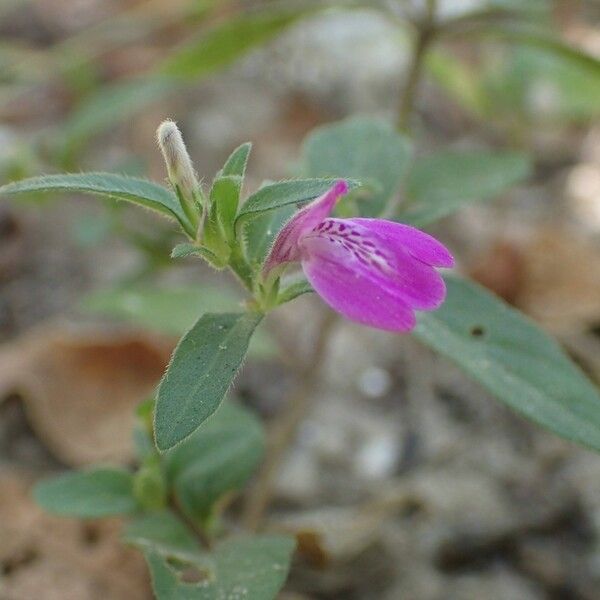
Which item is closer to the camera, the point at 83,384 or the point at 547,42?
the point at 547,42

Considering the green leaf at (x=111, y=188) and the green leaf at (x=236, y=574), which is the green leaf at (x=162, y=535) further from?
the green leaf at (x=111, y=188)

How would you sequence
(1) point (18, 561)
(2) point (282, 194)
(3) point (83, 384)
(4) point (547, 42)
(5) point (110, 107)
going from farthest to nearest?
(5) point (110, 107), (3) point (83, 384), (4) point (547, 42), (1) point (18, 561), (2) point (282, 194)

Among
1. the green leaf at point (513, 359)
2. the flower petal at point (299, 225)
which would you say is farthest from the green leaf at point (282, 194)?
the green leaf at point (513, 359)

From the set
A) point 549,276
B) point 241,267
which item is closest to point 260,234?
point 241,267

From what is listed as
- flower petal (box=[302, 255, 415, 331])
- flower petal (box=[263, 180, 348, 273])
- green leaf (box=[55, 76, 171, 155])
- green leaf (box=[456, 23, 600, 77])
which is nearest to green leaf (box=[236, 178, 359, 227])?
flower petal (box=[263, 180, 348, 273])

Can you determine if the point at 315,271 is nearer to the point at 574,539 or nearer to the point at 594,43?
the point at 574,539

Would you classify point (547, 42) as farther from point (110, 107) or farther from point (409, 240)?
point (409, 240)

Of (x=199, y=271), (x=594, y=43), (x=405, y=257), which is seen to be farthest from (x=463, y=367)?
(x=594, y=43)
